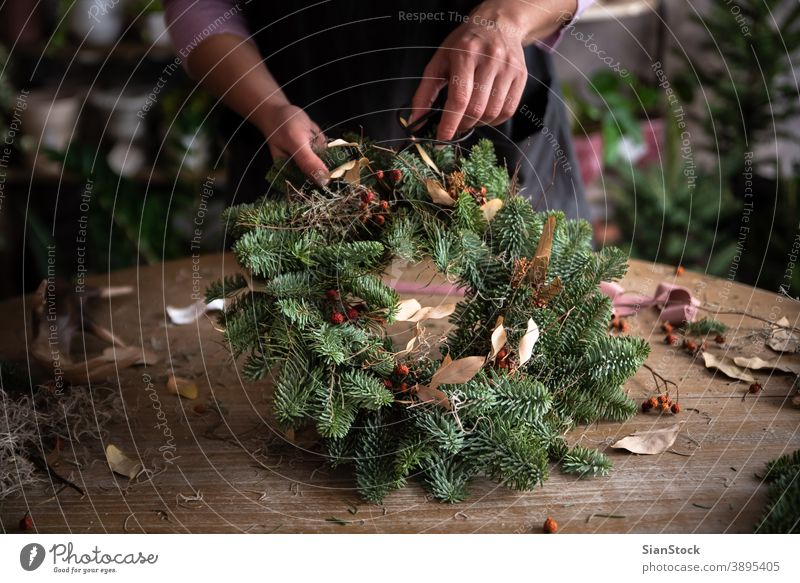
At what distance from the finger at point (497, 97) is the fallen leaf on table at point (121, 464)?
46cm

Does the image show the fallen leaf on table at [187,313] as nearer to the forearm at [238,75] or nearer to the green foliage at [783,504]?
the forearm at [238,75]

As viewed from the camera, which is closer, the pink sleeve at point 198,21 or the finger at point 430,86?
the finger at point 430,86

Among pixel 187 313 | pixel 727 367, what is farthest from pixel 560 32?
pixel 187 313

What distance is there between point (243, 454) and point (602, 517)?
1.02 feet

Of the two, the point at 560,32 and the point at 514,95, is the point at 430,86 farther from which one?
the point at 560,32

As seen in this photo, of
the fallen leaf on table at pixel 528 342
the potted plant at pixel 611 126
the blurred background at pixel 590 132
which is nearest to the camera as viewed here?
the fallen leaf on table at pixel 528 342

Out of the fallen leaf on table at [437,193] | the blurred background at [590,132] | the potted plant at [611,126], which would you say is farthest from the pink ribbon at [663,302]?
the potted plant at [611,126]

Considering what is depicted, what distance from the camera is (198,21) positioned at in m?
0.94

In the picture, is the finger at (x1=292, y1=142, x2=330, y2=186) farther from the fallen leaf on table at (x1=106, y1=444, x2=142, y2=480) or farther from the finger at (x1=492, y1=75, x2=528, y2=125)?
the fallen leaf on table at (x1=106, y1=444, x2=142, y2=480)

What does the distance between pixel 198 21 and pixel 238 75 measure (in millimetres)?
93

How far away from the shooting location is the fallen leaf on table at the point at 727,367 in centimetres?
77

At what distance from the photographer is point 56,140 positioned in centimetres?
198

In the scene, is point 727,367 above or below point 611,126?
below
